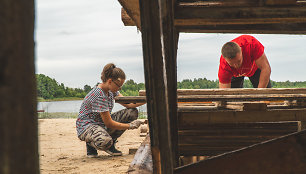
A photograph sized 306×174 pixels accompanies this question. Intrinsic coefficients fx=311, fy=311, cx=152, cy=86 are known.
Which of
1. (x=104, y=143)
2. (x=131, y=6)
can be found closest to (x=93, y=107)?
(x=104, y=143)

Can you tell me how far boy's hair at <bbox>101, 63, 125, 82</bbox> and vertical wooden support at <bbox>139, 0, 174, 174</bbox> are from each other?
9.72 ft

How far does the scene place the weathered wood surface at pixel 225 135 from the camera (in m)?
2.86

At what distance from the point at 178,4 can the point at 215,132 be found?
122cm

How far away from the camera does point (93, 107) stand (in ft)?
15.5

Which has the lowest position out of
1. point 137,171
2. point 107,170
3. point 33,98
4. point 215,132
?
point 107,170

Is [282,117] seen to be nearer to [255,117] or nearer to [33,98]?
[255,117]

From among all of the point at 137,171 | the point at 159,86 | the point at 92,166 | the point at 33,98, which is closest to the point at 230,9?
the point at 159,86

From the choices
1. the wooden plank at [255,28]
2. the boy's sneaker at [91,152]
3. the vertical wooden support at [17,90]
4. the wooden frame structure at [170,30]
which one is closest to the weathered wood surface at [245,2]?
the wooden frame structure at [170,30]

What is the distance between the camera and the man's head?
5055mm

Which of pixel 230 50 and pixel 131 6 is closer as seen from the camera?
pixel 131 6

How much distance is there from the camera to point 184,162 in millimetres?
3822

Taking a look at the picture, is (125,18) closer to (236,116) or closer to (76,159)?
(236,116)

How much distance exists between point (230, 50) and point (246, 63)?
69 centimetres

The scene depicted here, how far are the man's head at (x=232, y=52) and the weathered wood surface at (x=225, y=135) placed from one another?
7.56 feet
